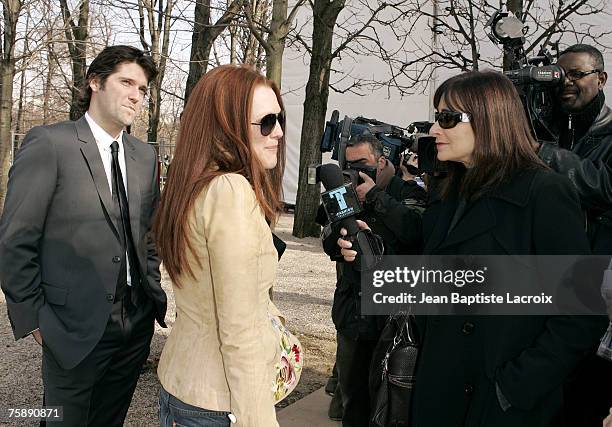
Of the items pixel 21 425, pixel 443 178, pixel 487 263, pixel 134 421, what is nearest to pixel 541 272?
pixel 487 263

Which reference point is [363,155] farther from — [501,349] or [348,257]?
[501,349]

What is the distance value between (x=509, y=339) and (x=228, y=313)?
3.32 feet

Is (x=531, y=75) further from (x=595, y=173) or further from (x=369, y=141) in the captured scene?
(x=369, y=141)

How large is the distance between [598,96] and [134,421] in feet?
11.5

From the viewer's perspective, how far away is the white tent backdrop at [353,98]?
1761cm

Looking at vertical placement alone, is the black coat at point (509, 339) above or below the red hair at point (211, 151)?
below

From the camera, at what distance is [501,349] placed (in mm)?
2141

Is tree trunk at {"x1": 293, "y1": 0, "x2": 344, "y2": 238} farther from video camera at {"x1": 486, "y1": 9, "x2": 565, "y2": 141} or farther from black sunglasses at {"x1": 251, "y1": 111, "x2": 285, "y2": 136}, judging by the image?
black sunglasses at {"x1": 251, "y1": 111, "x2": 285, "y2": 136}

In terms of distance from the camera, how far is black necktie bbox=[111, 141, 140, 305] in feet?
9.63

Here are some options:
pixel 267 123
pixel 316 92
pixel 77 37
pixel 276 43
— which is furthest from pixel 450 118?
pixel 77 37

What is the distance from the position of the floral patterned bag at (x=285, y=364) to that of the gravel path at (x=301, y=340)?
2.52 meters

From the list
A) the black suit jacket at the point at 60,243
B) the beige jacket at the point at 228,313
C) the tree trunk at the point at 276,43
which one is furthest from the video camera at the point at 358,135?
the tree trunk at the point at 276,43

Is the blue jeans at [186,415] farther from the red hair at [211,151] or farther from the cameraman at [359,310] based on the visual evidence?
the cameraman at [359,310]

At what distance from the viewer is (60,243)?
2762mm
